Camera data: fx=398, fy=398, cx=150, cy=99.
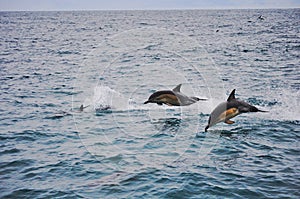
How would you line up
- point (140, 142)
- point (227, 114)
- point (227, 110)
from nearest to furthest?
point (227, 110) → point (227, 114) → point (140, 142)

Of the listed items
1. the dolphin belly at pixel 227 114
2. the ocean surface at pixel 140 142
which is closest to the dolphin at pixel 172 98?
the ocean surface at pixel 140 142

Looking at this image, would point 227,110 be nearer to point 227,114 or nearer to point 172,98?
point 227,114

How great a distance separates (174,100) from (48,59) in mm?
29126

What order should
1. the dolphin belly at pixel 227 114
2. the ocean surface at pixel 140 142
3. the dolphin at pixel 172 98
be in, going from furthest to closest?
the dolphin at pixel 172 98
the dolphin belly at pixel 227 114
the ocean surface at pixel 140 142

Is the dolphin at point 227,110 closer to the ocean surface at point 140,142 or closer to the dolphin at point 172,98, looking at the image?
the ocean surface at point 140,142

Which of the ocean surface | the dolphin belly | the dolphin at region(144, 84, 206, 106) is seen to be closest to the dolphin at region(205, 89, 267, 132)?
the dolphin belly

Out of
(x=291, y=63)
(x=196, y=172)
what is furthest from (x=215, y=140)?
(x=291, y=63)

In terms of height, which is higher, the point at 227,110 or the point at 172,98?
the point at 172,98

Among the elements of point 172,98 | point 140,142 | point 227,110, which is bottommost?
point 140,142

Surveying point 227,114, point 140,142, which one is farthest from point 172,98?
point 227,114

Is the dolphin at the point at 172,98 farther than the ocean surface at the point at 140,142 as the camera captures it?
Yes

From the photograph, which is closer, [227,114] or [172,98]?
[227,114]

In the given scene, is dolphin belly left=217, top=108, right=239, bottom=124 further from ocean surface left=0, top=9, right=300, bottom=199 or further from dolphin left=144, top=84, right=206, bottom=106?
dolphin left=144, top=84, right=206, bottom=106

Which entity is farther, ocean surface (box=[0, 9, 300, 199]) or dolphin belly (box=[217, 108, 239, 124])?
dolphin belly (box=[217, 108, 239, 124])
